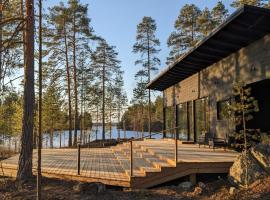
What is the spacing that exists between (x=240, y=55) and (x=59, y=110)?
2605 centimetres

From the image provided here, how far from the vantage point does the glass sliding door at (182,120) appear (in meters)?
18.9

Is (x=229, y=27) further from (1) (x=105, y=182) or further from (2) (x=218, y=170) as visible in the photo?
(1) (x=105, y=182)

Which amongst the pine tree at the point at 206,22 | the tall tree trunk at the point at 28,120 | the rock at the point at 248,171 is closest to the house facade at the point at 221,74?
the rock at the point at 248,171

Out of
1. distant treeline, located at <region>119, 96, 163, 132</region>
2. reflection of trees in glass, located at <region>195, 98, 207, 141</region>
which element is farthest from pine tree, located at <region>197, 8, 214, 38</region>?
reflection of trees in glass, located at <region>195, 98, 207, 141</region>

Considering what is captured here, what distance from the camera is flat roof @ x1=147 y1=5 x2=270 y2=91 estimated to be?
9.02 metres

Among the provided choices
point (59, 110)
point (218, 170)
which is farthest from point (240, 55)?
point (59, 110)

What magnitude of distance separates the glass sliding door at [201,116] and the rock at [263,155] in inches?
281

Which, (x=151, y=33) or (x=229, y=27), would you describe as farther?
(x=151, y=33)

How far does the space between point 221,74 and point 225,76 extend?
0.43 meters

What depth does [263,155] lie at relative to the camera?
8180mm

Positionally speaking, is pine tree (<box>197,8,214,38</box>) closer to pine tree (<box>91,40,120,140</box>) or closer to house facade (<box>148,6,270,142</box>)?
pine tree (<box>91,40,120,140</box>)

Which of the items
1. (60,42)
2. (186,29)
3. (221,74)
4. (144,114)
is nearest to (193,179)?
(221,74)

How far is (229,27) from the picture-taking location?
1006 cm

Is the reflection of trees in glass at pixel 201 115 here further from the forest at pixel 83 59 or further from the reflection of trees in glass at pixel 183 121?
the forest at pixel 83 59
